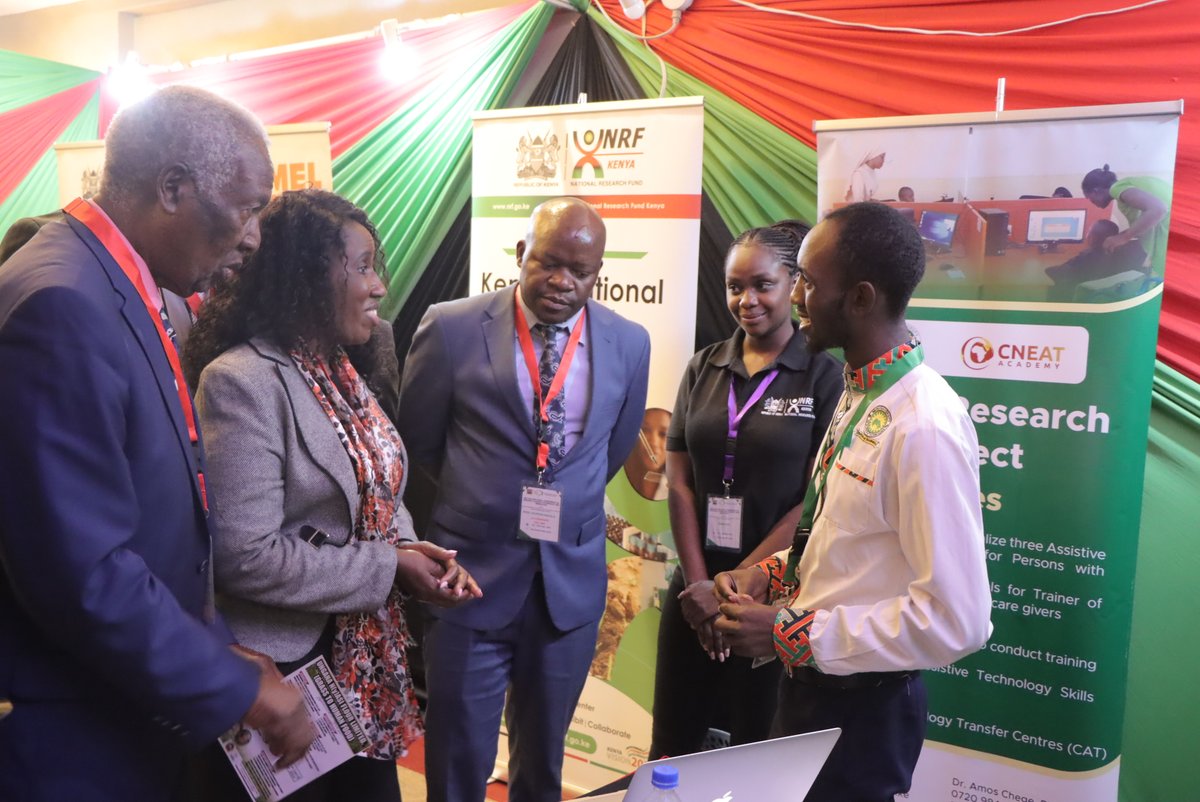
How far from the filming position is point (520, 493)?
2.29 meters

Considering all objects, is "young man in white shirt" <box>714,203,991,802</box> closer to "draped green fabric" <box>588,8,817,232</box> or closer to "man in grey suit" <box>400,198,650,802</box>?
"man in grey suit" <box>400,198,650,802</box>

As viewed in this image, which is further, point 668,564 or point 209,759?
point 668,564

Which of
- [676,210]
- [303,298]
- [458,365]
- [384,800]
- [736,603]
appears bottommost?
[384,800]

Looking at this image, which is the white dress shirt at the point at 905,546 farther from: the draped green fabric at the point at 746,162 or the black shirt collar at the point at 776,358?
the draped green fabric at the point at 746,162

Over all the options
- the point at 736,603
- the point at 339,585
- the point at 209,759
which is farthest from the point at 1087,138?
the point at 209,759

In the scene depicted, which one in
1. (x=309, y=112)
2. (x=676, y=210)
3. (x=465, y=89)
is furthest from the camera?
(x=309, y=112)

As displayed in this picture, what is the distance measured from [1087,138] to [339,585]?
227 cm

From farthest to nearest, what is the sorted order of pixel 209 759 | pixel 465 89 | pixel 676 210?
pixel 465 89 < pixel 676 210 < pixel 209 759

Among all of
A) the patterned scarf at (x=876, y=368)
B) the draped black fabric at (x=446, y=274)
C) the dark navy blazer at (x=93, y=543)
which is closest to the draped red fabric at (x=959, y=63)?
the draped black fabric at (x=446, y=274)

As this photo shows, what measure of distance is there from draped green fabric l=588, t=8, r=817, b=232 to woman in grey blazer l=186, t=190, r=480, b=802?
171cm

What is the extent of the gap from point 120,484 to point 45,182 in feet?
17.5

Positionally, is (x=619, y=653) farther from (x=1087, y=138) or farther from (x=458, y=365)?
(x=1087, y=138)

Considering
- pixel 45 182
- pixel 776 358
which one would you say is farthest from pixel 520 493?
pixel 45 182

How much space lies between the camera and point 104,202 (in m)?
1.25
